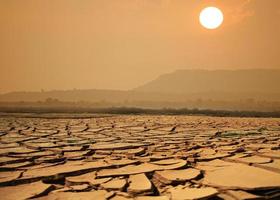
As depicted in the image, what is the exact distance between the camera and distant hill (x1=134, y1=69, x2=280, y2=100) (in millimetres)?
83500

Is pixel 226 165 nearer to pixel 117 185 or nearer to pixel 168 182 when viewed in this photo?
pixel 168 182

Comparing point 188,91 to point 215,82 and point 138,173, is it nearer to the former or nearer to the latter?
point 215,82

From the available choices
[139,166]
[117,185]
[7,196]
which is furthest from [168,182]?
[7,196]

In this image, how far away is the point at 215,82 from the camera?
3649 inches

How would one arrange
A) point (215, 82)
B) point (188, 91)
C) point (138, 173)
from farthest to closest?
point (215, 82), point (188, 91), point (138, 173)

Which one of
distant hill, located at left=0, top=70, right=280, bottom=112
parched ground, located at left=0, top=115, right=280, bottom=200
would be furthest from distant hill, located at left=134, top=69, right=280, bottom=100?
parched ground, located at left=0, top=115, right=280, bottom=200

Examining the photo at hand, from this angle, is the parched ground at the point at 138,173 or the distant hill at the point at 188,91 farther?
the distant hill at the point at 188,91

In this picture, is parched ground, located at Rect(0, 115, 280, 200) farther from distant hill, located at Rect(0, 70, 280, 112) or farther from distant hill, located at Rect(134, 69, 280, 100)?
distant hill, located at Rect(134, 69, 280, 100)

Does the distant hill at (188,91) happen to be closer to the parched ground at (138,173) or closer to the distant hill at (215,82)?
the distant hill at (215,82)

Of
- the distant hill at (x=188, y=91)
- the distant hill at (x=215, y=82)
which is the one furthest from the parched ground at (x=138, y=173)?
the distant hill at (x=215, y=82)

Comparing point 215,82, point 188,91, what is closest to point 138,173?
point 188,91

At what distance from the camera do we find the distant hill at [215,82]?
8350 cm

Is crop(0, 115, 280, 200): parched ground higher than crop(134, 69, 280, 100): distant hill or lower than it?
lower

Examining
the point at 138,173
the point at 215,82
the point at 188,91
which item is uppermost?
the point at 215,82
